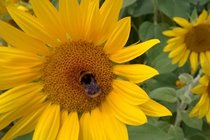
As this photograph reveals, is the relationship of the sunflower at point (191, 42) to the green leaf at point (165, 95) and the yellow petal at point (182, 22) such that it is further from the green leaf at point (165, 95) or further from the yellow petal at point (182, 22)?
the green leaf at point (165, 95)

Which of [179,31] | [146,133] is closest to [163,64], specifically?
[179,31]

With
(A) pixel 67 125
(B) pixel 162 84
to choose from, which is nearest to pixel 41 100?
(A) pixel 67 125

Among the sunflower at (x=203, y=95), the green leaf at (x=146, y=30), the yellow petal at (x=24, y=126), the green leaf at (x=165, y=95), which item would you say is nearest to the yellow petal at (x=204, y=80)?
the sunflower at (x=203, y=95)

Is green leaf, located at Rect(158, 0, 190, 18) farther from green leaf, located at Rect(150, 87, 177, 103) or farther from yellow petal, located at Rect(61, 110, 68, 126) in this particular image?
yellow petal, located at Rect(61, 110, 68, 126)

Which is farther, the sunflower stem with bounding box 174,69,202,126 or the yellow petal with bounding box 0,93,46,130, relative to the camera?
the sunflower stem with bounding box 174,69,202,126

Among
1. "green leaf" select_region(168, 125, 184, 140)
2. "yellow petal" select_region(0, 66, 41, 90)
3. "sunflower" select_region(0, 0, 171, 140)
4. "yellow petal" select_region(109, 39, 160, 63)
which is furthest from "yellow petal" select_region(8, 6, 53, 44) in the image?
"green leaf" select_region(168, 125, 184, 140)

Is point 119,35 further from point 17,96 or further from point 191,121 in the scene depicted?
point 191,121
